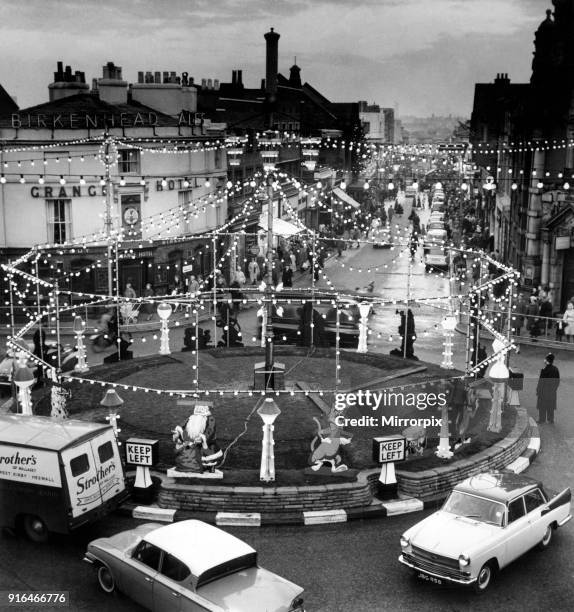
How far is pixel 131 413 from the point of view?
20.5 meters

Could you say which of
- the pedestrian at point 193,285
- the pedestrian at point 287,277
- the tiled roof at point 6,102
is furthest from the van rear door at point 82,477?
the tiled roof at point 6,102

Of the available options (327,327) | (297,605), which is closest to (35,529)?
(297,605)

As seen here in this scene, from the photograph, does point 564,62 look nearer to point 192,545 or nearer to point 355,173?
point 192,545

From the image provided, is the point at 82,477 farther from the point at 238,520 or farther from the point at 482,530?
the point at 482,530

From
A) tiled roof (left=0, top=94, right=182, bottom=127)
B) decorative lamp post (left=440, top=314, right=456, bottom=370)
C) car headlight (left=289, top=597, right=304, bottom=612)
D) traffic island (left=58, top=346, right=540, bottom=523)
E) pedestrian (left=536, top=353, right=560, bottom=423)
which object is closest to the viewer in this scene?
car headlight (left=289, top=597, right=304, bottom=612)

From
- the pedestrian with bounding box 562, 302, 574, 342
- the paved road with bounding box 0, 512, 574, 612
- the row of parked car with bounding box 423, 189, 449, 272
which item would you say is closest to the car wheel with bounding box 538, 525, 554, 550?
the paved road with bounding box 0, 512, 574, 612

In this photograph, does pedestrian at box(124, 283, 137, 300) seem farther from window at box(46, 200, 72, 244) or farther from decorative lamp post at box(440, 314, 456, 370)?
decorative lamp post at box(440, 314, 456, 370)

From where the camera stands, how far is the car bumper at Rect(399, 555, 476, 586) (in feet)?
40.7

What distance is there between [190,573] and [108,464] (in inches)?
151

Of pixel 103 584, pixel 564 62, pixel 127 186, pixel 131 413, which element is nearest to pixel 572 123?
pixel 564 62

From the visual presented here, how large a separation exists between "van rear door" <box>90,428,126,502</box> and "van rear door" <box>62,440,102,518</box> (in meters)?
0.11

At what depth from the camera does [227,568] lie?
1166 centimetres

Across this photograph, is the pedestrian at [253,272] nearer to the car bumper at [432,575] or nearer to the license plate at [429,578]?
the car bumper at [432,575]

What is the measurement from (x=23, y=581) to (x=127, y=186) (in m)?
25.9
